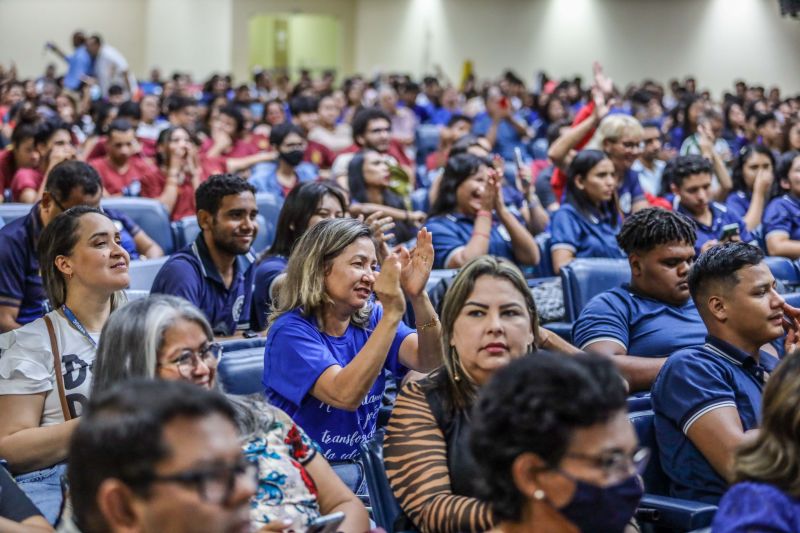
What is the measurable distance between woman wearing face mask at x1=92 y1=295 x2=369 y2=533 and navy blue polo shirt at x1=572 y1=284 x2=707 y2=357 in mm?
1573

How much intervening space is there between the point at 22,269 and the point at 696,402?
266 centimetres

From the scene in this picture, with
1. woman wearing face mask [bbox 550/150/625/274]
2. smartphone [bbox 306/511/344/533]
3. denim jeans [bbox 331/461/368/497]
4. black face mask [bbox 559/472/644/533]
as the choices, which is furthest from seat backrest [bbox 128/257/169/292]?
black face mask [bbox 559/472/644/533]

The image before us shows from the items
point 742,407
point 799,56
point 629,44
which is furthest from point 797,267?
point 629,44

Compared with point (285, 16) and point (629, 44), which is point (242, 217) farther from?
point (285, 16)

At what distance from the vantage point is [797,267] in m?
5.36

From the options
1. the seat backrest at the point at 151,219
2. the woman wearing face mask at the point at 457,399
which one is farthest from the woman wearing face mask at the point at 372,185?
the woman wearing face mask at the point at 457,399

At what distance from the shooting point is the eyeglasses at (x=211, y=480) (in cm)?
153

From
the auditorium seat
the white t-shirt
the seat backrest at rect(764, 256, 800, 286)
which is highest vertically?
the white t-shirt

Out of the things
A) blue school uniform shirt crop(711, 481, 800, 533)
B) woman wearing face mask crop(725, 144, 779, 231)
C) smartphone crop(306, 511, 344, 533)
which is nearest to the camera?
blue school uniform shirt crop(711, 481, 800, 533)

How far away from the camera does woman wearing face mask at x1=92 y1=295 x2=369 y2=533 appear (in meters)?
2.25

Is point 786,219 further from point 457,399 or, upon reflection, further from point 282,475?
point 282,475

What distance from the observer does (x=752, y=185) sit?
688 centimetres

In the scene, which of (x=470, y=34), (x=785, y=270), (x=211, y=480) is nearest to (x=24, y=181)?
(x=785, y=270)

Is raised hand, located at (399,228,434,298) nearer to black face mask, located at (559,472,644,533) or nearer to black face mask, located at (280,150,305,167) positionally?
black face mask, located at (559,472,644,533)
